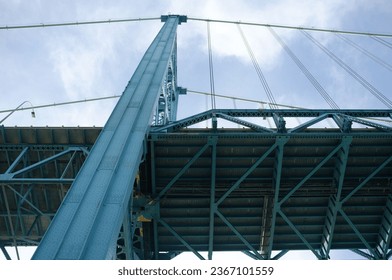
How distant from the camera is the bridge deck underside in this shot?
15.3 m

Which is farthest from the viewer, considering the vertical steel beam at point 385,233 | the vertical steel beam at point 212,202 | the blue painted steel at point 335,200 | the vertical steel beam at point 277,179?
the vertical steel beam at point 385,233

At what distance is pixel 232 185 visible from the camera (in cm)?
1603

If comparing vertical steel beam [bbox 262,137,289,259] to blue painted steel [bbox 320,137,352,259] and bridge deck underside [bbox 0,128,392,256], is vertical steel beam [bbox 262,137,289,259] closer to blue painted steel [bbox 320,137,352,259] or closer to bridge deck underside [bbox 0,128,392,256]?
bridge deck underside [bbox 0,128,392,256]

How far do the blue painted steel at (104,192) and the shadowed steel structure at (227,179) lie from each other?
144 mm

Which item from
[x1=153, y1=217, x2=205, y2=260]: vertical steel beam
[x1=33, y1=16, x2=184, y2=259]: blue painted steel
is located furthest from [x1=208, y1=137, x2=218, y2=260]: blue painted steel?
[x1=33, y1=16, x2=184, y2=259]: blue painted steel

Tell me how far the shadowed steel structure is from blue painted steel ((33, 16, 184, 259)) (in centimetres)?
14

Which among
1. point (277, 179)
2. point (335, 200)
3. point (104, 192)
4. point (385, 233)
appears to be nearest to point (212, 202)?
point (277, 179)

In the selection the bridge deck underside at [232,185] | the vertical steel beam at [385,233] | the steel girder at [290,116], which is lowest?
the vertical steel beam at [385,233]

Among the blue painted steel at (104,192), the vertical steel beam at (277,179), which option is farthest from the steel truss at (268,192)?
the blue painted steel at (104,192)

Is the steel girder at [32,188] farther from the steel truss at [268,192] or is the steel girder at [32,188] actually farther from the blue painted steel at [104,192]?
the blue painted steel at [104,192]

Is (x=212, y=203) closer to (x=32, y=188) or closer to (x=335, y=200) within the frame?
(x=335, y=200)

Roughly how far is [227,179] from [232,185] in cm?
34

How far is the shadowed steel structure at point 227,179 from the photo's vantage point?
14.7 meters

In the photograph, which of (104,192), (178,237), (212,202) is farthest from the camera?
(178,237)
